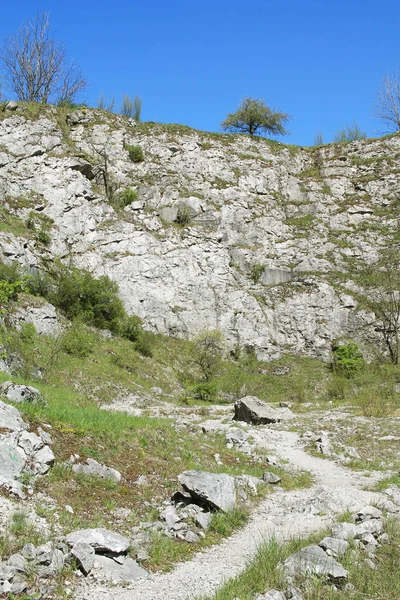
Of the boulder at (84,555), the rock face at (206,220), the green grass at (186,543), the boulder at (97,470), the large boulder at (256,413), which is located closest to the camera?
the boulder at (84,555)

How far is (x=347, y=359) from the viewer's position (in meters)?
35.4

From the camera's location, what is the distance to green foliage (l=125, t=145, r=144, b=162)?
44.8m

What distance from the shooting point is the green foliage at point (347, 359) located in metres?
34.5

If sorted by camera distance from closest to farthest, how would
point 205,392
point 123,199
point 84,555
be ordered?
point 84,555 → point 205,392 → point 123,199

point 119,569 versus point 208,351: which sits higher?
point 208,351

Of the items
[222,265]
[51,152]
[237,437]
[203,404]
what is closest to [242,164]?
[222,265]

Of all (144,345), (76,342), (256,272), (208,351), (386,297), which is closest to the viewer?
(76,342)

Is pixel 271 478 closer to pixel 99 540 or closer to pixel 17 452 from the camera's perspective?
pixel 99 540

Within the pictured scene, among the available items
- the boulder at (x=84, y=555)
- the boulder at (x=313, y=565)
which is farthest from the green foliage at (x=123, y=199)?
the boulder at (x=313, y=565)

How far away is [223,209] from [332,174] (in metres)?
14.1

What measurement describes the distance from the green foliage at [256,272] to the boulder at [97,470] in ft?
110

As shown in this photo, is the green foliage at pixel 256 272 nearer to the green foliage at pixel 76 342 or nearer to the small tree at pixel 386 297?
the small tree at pixel 386 297

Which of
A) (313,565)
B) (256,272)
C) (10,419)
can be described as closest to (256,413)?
(10,419)

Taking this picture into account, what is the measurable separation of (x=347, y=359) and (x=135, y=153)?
91.0ft
